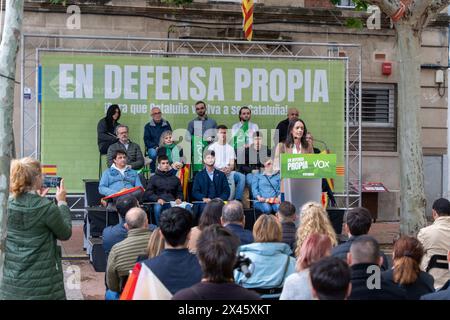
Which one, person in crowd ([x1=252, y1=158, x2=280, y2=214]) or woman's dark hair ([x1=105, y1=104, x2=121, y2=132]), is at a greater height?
woman's dark hair ([x1=105, y1=104, x2=121, y2=132])

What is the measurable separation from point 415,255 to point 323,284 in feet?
7.23

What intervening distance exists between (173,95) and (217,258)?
10718 mm

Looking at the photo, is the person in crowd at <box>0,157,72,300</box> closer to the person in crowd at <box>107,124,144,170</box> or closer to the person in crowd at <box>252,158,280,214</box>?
the person in crowd at <box>252,158,280,214</box>

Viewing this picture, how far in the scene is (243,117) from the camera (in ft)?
50.1

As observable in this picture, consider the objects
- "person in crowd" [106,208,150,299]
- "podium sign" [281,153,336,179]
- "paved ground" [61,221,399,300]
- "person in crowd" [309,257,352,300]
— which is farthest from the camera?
"podium sign" [281,153,336,179]

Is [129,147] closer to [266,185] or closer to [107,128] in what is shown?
[107,128]

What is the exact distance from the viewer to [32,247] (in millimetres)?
6781

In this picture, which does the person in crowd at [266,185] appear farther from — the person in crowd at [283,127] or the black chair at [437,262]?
the black chair at [437,262]

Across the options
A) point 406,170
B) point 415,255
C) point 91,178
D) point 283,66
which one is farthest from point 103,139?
point 415,255

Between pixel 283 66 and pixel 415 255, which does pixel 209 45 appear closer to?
pixel 283 66

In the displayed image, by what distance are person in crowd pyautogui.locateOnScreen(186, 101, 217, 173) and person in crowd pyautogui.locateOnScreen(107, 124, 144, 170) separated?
3.93ft

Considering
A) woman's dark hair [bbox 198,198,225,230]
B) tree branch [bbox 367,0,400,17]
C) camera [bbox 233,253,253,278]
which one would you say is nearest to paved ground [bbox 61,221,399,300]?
woman's dark hair [bbox 198,198,225,230]

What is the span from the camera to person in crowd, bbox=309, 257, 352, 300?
4668 mm

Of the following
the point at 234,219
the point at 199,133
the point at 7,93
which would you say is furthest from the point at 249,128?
the point at 7,93
